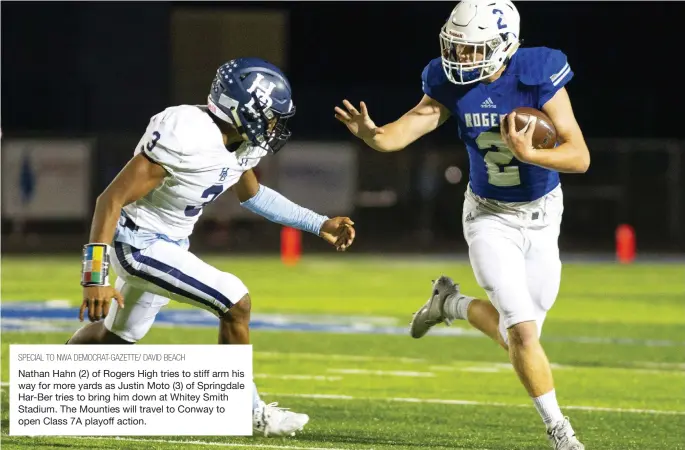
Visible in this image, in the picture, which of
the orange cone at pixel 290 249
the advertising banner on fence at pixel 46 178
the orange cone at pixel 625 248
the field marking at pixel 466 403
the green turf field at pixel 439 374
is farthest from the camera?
the advertising banner on fence at pixel 46 178

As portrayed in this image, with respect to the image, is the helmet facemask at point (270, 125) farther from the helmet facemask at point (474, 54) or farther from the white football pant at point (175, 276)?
the helmet facemask at point (474, 54)

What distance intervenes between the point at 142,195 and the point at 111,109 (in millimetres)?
19458

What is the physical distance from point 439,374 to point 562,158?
295 cm

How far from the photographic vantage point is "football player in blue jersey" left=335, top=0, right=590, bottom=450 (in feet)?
17.3

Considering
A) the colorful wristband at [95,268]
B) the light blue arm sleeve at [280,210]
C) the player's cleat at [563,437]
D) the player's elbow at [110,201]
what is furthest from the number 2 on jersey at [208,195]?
the player's cleat at [563,437]

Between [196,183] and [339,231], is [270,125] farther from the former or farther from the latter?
[339,231]

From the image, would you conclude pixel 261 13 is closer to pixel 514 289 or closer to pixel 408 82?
pixel 408 82

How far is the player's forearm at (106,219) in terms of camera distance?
5.01 m

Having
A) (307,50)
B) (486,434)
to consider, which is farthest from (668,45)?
(486,434)

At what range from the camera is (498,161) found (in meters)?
5.52

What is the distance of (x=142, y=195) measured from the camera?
5.14 m

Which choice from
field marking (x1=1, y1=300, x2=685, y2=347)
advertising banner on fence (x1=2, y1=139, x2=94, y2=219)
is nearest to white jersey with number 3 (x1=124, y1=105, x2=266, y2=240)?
field marking (x1=1, y1=300, x2=685, y2=347)

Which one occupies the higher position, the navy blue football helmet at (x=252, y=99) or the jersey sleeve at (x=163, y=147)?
the navy blue football helmet at (x=252, y=99)

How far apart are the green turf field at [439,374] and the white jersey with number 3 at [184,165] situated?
0.92 m
